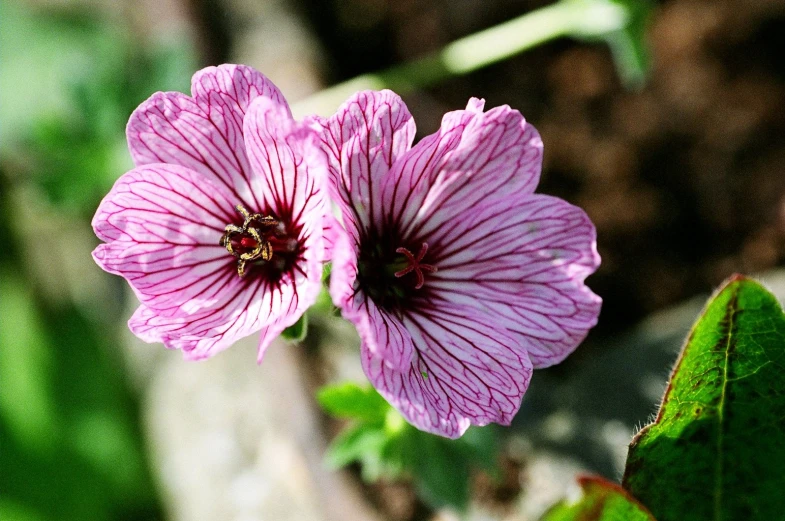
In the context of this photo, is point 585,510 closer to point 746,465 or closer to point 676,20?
point 746,465

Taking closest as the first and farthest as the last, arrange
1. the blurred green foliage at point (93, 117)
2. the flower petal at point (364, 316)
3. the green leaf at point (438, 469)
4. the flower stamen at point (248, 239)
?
the flower petal at point (364, 316) < the flower stamen at point (248, 239) < the green leaf at point (438, 469) < the blurred green foliage at point (93, 117)

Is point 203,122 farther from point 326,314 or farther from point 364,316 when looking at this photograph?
point 326,314

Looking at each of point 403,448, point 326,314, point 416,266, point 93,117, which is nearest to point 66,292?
point 93,117

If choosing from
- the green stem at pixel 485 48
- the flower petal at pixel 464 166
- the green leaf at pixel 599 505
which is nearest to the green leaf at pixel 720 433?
the green leaf at pixel 599 505

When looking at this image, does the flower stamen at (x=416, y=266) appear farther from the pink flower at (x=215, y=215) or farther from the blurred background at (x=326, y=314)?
the blurred background at (x=326, y=314)

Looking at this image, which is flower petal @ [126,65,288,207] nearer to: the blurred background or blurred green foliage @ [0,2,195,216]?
the blurred background

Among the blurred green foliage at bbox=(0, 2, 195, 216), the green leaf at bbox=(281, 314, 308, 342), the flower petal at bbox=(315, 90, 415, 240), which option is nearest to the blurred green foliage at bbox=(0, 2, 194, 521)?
the blurred green foliage at bbox=(0, 2, 195, 216)
